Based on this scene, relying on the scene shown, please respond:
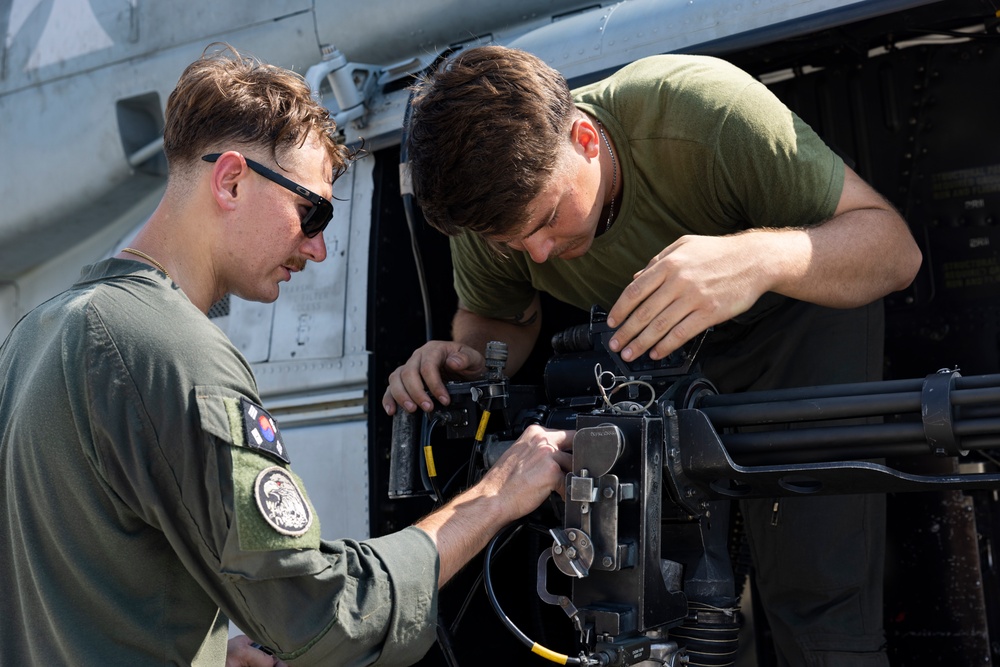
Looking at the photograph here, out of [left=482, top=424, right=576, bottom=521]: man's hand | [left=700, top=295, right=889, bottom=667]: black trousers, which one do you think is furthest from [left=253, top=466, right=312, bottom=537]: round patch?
[left=700, top=295, right=889, bottom=667]: black trousers

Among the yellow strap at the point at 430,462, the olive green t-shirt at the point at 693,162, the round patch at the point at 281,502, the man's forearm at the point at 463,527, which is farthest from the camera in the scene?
the yellow strap at the point at 430,462

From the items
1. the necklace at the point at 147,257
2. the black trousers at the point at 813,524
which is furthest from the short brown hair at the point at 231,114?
the black trousers at the point at 813,524

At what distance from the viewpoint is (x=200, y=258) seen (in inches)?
76.8

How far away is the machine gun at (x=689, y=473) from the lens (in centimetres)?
186

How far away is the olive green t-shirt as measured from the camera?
2277 mm

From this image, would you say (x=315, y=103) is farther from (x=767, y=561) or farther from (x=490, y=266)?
(x=767, y=561)

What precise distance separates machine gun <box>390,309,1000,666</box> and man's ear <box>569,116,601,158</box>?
0.42 metres

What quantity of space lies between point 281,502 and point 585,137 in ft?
3.75

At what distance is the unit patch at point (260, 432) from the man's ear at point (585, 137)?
3.30 ft

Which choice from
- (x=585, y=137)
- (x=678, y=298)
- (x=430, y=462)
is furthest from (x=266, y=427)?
(x=585, y=137)

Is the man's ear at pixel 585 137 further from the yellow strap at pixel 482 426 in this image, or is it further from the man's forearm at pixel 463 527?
the man's forearm at pixel 463 527

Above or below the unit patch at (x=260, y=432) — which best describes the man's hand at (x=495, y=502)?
below

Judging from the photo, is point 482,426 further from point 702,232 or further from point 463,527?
point 702,232

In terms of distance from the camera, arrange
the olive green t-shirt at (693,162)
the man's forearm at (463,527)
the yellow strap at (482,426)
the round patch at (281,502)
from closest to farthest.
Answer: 1. the round patch at (281,502)
2. the man's forearm at (463,527)
3. the olive green t-shirt at (693,162)
4. the yellow strap at (482,426)
